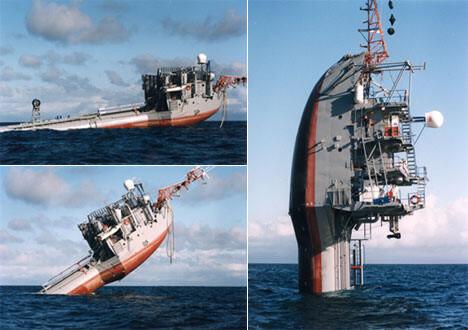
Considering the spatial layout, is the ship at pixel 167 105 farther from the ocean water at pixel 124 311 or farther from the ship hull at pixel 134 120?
the ocean water at pixel 124 311

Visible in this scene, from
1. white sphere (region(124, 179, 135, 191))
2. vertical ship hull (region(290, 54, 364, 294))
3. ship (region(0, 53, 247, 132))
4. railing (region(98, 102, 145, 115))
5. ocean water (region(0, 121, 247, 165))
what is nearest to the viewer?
ocean water (region(0, 121, 247, 165))

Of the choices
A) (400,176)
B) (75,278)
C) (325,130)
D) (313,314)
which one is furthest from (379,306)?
(75,278)

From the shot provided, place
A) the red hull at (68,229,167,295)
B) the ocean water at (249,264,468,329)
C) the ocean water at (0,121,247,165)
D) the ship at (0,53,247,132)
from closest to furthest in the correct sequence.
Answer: the ocean water at (249,264,468,329), the ocean water at (0,121,247,165), the ship at (0,53,247,132), the red hull at (68,229,167,295)

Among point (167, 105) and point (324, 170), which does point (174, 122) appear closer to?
point (167, 105)

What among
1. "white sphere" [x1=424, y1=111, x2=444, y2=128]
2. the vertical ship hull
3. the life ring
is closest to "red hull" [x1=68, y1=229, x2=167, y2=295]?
the vertical ship hull

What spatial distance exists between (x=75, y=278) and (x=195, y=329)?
7.97 m

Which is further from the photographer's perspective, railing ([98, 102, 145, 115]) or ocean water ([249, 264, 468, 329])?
railing ([98, 102, 145, 115])

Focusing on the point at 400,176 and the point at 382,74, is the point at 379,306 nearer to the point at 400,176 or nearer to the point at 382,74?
the point at 400,176

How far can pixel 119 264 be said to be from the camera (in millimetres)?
34219

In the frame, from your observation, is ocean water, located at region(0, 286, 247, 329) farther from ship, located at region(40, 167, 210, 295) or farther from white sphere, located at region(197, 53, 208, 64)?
white sphere, located at region(197, 53, 208, 64)

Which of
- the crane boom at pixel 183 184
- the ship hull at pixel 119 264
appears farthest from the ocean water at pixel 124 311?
the crane boom at pixel 183 184

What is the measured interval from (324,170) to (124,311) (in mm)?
11347

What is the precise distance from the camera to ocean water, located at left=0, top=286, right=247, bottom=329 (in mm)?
28172

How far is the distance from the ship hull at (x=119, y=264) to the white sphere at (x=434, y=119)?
1289 cm
